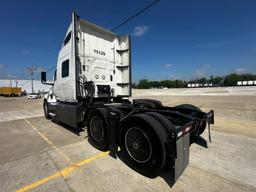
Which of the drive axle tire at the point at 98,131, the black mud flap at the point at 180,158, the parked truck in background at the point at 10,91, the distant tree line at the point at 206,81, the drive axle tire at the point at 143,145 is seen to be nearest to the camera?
the black mud flap at the point at 180,158

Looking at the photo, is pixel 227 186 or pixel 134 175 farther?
pixel 134 175

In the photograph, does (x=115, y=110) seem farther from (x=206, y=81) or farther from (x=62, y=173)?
(x=206, y=81)

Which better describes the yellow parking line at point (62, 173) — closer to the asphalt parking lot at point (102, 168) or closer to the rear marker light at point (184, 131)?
the asphalt parking lot at point (102, 168)

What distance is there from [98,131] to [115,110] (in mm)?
1004

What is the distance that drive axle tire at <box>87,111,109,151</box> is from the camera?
12.8 ft

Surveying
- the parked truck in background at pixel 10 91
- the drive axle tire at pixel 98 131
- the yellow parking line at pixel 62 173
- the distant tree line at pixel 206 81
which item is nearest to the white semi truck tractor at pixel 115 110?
the drive axle tire at pixel 98 131

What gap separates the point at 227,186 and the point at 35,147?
4.70 metres

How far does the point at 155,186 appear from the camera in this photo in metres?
2.50

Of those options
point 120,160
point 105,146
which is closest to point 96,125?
point 105,146

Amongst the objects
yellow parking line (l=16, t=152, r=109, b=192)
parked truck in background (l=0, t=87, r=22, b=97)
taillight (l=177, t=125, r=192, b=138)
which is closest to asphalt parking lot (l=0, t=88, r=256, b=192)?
yellow parking line (l=16, t=152, r=109, b=192)

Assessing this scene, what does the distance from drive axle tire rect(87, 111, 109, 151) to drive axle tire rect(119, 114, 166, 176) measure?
701mm

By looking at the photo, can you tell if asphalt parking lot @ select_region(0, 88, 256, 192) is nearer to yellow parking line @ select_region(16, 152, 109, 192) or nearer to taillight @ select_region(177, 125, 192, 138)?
yellow parking line @ select_region(16, 152, 109, 192)

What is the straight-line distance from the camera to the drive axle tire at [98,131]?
391 centimetres

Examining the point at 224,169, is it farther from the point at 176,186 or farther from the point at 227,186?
the point at 176,186
